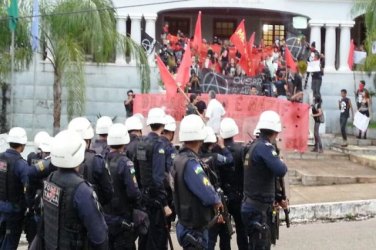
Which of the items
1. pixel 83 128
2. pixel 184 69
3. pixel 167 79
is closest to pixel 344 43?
pixel 184 69

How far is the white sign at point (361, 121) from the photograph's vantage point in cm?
1984

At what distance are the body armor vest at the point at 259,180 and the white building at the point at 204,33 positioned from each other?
12.5 m

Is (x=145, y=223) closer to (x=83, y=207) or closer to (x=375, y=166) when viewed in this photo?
(x=83, y=207)

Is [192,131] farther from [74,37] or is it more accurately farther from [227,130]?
[74,37]

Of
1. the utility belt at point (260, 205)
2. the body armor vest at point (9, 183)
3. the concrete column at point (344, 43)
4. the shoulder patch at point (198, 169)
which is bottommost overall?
the utility belt at point (260, 205)

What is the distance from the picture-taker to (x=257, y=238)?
8.02m

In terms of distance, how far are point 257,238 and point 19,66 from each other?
11213 millimetres

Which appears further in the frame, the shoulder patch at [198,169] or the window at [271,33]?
the window at [271,33]

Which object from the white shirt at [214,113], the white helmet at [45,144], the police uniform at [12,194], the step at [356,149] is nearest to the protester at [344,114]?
the step at [356,149]

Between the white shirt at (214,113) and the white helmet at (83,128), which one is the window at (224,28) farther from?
the white helmet at (83,128)

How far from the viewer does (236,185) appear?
30.1 feet

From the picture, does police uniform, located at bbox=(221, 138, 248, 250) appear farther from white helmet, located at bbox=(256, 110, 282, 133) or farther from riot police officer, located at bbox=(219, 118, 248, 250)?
white helmet, located at bbox=(256, 110, 282, 133)

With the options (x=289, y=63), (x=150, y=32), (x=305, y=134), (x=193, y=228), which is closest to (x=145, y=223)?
(x=193, y=228)

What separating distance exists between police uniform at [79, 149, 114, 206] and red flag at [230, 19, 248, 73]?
13.3 metres
